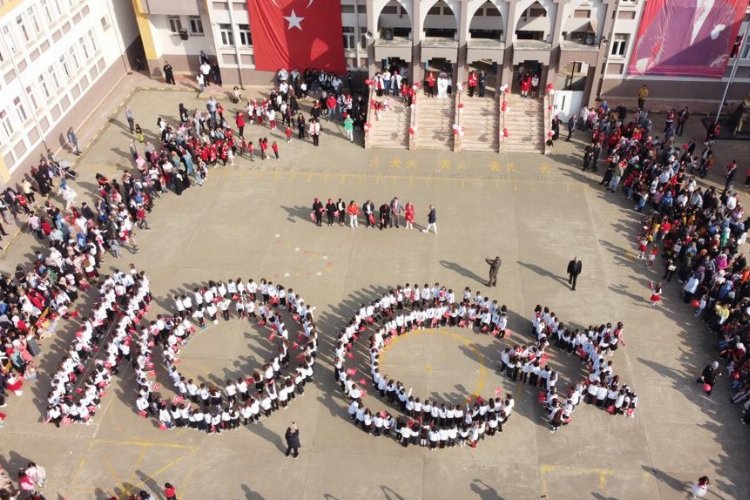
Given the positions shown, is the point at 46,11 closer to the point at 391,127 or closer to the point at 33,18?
the point at 33,18

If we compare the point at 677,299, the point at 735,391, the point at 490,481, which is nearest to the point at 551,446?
the point at 490,481

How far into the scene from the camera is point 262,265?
32500 mm

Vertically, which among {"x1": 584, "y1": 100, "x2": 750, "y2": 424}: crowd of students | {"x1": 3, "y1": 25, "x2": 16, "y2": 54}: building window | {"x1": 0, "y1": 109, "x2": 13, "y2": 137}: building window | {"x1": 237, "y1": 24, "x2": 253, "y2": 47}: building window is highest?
{"x1": 3, "y1": 25, "x2": 16, "y2": 54}: building window

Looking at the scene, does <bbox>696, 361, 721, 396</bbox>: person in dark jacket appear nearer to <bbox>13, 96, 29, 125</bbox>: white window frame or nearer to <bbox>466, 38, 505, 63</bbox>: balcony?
<bbox>466, 38, 505, 63</bbox>: balcony

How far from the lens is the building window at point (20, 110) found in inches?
1444

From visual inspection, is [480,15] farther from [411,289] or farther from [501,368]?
[501,368]

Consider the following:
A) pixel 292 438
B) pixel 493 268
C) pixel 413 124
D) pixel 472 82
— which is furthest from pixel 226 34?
Result: pixel 292 438

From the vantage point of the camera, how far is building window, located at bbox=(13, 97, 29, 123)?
36.7 meters

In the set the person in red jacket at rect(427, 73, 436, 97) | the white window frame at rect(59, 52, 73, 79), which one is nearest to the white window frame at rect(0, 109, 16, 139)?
the white window frame at rect(59, 52, 73, 79)

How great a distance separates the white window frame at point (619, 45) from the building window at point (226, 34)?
959 inches

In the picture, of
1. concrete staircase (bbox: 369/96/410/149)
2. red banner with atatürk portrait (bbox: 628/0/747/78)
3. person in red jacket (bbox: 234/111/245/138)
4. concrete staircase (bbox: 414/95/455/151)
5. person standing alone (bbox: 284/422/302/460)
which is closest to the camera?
person standing alone (bbox: 284/422/302/460)

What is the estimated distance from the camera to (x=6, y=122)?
35906 mm

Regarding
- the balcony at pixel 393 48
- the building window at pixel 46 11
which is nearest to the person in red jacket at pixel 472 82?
the balcony at pixel 393 48

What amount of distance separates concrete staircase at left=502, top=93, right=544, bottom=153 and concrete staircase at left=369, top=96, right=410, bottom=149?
19.6 feet
